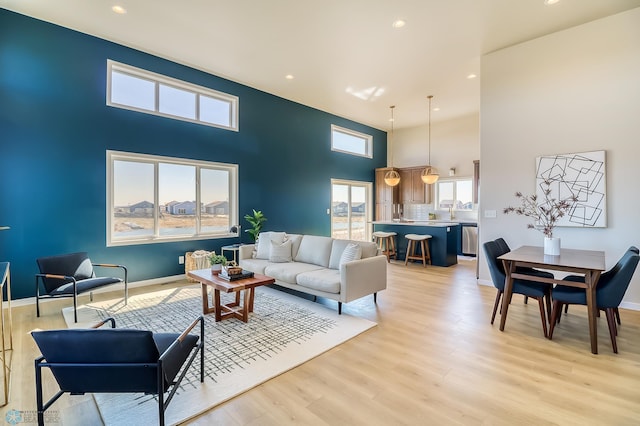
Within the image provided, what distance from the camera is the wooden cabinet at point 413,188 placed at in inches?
349

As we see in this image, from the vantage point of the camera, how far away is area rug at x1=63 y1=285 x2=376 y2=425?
79.1 inches

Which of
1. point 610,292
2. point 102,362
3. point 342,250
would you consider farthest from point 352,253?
point 102,362

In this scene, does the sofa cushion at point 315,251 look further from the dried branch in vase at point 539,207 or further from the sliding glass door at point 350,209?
the sliding glass door at point 350,209

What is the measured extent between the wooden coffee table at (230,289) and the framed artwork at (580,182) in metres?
4.36

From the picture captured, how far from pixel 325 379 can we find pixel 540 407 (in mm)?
1500

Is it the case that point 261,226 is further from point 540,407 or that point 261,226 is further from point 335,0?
point 540,407

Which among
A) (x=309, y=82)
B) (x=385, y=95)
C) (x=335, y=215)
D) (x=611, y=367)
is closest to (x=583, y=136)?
(x=611, y=367)

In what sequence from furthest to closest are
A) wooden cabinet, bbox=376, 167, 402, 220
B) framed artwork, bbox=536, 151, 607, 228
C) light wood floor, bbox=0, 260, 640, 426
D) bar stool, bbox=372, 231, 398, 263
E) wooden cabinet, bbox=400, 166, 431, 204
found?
wooden cabinet, bbox=376, 167, 402, 220
wooden cabinet, bbox=400, 166, 431, 204
bar stool, bbox=372, 231, 398, 263
framed artwork, bbox=536, 151, 607, 228
light wood floor, bbox=0, 260, 640, 426

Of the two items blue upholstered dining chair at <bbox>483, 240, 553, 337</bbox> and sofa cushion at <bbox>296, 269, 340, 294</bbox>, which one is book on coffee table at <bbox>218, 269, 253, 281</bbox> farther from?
blue upholstered dining chair at <bbox>483, 240, 553, 337</bbox>

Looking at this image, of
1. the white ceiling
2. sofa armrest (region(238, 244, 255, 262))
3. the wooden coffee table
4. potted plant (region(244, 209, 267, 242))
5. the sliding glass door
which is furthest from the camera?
the sliding glass door

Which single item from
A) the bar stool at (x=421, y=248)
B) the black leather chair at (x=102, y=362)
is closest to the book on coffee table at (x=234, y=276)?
the black leather chair at (x=102, y=362)

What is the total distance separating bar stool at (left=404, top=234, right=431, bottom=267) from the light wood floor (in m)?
2.96

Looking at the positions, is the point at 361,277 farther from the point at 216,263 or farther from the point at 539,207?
the point at 539,207

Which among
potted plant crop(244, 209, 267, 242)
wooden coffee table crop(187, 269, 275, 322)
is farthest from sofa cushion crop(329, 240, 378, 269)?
potted plant crop(244, 209, 267, 242)
